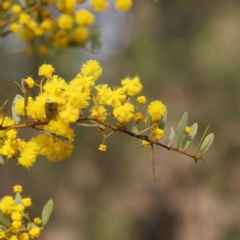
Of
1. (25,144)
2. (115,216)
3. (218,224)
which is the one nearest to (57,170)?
(115,216)

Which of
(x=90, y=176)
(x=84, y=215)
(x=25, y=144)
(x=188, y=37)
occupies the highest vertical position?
(x=188, y=37)

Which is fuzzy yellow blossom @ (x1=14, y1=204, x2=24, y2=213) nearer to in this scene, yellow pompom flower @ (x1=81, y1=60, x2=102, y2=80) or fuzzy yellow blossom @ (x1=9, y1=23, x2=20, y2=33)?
yellow pompom flower @ (x1=81, y1=60, x2=102, y2=80)

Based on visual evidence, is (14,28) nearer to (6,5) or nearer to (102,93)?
(6,5)

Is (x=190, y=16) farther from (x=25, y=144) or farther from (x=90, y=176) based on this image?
(x=25, y=144)

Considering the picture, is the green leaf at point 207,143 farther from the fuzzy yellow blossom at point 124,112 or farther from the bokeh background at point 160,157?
the bokeh background at point 160,157

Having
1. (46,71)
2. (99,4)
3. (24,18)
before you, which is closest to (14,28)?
(24,18)

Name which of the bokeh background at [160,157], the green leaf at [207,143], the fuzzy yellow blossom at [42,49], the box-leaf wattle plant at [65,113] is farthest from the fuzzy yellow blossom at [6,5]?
the bokeh background at [160,157]

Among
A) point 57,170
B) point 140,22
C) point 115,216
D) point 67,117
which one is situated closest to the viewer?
point 67,117
